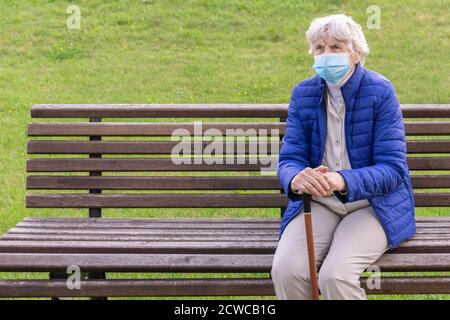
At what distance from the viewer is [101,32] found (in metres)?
13.0

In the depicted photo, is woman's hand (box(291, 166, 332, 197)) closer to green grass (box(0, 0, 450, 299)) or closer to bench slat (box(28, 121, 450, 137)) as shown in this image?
bench slat (box(28, 121, 450, 137))

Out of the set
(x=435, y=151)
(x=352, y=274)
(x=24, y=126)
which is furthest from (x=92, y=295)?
(x=24, y=126)

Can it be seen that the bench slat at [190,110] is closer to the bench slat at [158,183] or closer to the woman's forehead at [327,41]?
the bench slat at [158,183]

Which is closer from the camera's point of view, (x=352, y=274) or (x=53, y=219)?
(x=352, y=274)

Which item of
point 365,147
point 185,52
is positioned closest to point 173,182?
point 365,147

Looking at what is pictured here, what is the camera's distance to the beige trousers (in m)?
4.00

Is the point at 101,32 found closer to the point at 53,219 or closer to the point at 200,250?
the point at 53,219

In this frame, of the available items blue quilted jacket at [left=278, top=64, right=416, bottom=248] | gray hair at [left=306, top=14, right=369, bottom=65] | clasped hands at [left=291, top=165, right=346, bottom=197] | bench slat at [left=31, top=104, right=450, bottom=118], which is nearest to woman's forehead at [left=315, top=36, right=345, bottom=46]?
gray hair at [left=306, top=14, right=369, bottom=65]

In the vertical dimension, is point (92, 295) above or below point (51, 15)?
below

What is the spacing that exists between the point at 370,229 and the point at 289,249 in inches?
14.9

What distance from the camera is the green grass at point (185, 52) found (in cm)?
1068

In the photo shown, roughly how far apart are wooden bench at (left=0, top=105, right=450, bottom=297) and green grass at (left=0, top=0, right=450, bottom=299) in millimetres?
3427

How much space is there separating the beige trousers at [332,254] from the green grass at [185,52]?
477cm

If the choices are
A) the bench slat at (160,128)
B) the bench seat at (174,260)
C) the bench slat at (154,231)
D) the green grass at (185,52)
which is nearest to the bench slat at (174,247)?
the bench seat at (174,260)
